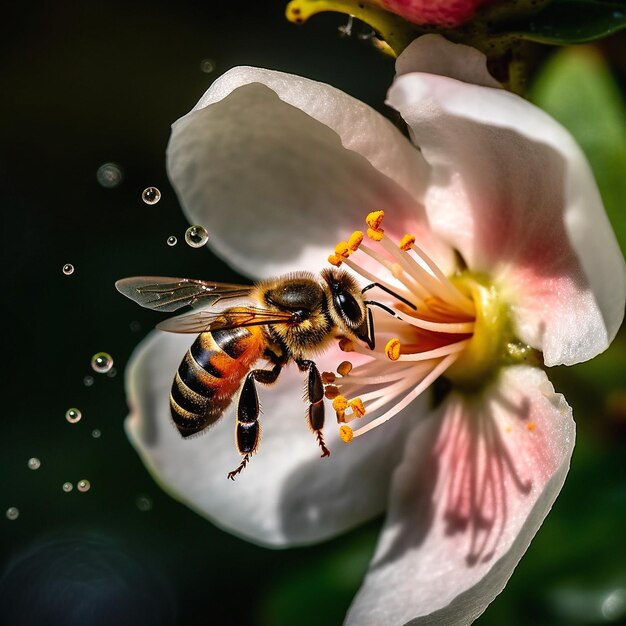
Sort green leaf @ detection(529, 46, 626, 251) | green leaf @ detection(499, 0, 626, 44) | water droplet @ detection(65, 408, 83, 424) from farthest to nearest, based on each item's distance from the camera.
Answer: water droplet @ detection(65, 408, 83, 424) < green leaf @ detection(529, 46, 626, 251) < green leaf @ detection(499, 0, 626, 44)

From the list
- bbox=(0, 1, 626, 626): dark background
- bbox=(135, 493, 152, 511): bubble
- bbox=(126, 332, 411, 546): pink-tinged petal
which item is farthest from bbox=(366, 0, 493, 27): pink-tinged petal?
bbox=(135, 493, 152, 511): bubble

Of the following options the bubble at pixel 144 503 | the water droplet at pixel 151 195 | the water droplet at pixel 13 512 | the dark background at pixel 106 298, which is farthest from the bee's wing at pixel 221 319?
the water droplet at pixel 13 512

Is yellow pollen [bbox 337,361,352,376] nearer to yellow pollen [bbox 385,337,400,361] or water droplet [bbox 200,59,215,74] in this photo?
yellow pollen [bbox 385,337,400,361]

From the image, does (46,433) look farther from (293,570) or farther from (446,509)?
(446,509)

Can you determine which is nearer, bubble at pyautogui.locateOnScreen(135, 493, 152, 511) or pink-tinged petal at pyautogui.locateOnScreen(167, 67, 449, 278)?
pink-tinged petal at pyautogui.locateOnScreen(167, 67, 449, 278)

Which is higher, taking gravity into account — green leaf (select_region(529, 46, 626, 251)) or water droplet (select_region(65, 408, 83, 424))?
green leaf (select_region(529, 46, 626, 251))

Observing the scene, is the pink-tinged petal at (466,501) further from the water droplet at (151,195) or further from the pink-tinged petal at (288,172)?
the water droplet at (151,195)

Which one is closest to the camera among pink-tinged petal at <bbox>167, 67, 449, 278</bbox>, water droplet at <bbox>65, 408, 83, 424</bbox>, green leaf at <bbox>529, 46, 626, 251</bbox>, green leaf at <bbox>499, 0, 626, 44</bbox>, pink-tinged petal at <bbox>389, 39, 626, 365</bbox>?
pink-tinged petal at <bbox>389, 39, 626, 365</bbox>
